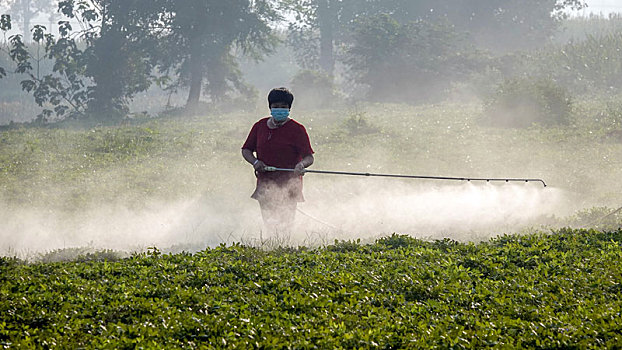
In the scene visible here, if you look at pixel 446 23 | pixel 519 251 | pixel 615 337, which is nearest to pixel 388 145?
pixel 519 251

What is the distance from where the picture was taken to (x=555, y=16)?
60250mm

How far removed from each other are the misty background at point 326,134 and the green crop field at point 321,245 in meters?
0.10

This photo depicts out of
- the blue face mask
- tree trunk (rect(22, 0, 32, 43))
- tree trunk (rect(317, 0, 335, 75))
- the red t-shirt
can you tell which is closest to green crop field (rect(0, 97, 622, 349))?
the red t-shirt

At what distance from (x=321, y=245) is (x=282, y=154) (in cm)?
155

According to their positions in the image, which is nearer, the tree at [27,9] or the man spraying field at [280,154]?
the man spraying field at [280,154]

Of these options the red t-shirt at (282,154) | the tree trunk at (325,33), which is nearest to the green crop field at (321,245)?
the red t-shirt at (282,154)

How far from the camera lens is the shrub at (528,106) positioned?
1011 inches

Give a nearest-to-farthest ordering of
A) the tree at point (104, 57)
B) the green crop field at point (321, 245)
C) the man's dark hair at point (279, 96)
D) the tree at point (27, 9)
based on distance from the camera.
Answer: the green crop field at point (321, 245)
the man's dark hair at point (279, 96)
the tree at point (104, 57)
the tree at point (27, 9)

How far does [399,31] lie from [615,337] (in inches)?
1559

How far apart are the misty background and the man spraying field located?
59 centimetres

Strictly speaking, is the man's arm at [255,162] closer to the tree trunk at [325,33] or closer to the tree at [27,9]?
the tree trunk at [325,33]

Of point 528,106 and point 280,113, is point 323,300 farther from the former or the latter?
point 528,106

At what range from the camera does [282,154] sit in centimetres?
1010

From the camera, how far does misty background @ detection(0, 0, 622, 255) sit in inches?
527
